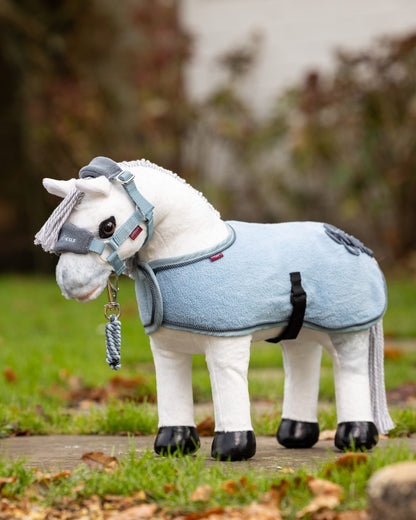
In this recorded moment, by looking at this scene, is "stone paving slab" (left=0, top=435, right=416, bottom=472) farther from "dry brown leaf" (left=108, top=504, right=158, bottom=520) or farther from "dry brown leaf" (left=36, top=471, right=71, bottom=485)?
"dry brown leaf" (left=108, top=504, right=158, bottom=520)

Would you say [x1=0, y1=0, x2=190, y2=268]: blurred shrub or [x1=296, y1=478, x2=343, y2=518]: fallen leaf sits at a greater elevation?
[x1=0, y1=0, x2=190, y2=268]: blurred shrub

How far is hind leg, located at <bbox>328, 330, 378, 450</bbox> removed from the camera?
10.4 ft

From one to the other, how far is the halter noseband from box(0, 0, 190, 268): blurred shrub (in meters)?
7.69

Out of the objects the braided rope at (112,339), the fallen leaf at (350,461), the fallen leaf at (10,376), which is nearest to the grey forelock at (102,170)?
the braided rope at (112,339)

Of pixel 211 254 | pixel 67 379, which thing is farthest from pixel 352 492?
pixel 67 379

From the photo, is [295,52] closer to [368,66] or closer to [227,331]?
[368,66]

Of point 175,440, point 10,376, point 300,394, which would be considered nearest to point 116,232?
point 175,440

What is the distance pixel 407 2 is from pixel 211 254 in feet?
32.6

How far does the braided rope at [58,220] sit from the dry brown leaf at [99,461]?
A: 0.73 meters

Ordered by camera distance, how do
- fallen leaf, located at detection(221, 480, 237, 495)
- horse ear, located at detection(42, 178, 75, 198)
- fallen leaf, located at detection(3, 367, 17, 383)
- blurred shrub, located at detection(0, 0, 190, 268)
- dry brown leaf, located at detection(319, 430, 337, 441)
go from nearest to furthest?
fallen leaf, located at detection(221, 480, 237, 495), horse ear, located at detection(42, 178, 75, 198), dry brown leaf, located at detection(319, 430, 337, 441), fallen leaf, located at detection(3, 367, 17, 383), blurred shrub, located at detection(0, 0, 190, 268)

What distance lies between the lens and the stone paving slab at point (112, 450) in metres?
2.94

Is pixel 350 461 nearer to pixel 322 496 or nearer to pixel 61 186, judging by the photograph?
pixel 322 496

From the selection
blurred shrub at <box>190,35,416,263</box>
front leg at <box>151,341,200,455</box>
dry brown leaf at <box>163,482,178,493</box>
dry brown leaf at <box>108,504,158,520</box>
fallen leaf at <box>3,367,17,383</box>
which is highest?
blurred shrub at <box>190,35,416,263</box>

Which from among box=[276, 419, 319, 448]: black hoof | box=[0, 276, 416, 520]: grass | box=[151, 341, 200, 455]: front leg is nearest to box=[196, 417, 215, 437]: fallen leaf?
box=[0, 276, 416, 520]: grass
